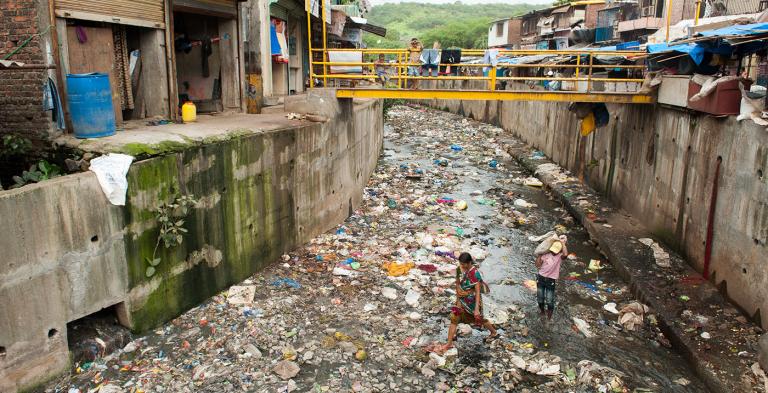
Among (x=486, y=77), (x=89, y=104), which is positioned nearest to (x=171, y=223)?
(x=89, y=104)

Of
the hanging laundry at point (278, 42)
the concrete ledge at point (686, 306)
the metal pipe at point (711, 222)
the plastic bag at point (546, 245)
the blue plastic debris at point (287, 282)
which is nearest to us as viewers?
the concrete ledge at point (686, 306)

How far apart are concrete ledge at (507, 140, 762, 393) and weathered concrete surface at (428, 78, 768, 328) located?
224 millimetres

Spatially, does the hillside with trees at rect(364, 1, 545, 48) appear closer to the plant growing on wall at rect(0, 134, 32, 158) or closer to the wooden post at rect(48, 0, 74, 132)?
the wooden post at rect(48, 0, 74, 132)

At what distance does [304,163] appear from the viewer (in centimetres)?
968

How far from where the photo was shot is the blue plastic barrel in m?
6.79

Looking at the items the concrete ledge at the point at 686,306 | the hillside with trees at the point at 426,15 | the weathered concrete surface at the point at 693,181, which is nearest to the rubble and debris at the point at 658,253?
the concrete ledge at the point at 686,306

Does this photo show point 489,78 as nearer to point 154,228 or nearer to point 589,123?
point 589,123

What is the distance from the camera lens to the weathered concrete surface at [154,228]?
5105 millimetres

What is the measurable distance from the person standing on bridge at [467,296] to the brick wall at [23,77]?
554cm

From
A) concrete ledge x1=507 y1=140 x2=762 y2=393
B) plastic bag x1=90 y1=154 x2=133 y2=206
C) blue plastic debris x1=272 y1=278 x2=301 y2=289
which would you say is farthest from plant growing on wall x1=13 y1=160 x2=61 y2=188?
concrete ledge x1=507 y1=140 x2=762 y2=393

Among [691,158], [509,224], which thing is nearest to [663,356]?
[691,158]

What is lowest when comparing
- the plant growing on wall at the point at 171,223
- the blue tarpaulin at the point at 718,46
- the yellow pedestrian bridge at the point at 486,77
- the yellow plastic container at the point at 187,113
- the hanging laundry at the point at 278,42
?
the plant growing on wall at the point at 171,223

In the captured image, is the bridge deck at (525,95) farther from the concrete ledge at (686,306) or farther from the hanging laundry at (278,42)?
the hanging laundry at (278,42)

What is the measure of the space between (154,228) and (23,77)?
2.75 metres
